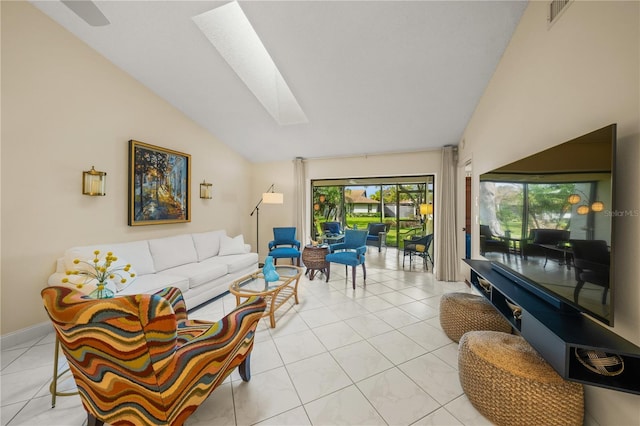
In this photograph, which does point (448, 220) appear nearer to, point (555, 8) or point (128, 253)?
point (555, 8)

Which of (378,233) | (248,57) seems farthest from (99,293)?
(378,233)

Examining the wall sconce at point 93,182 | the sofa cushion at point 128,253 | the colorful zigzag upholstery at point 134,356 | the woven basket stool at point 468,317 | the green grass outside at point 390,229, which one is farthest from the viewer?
the green grass outside at point 390,229

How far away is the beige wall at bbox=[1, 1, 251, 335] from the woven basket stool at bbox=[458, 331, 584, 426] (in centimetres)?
396

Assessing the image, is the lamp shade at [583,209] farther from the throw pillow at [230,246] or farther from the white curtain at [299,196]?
the white curtain at [299,196]

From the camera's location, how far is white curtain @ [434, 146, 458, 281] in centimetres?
425

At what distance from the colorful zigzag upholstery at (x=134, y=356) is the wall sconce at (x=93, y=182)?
230cm

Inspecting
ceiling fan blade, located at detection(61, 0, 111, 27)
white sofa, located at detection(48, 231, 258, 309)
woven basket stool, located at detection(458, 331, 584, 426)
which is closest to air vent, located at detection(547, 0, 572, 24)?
woven basket stool, located at detection(458, 331, 584, 426)

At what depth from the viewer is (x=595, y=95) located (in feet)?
4.32

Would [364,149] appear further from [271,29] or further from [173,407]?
[173,407]

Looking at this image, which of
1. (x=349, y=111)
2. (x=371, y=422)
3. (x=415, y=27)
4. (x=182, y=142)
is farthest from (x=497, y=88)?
(x=182, y=142)

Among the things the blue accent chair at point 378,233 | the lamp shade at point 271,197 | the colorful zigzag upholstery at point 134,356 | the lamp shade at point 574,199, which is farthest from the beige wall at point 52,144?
the blue accent chair at point 378,233

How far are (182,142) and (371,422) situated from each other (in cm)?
446

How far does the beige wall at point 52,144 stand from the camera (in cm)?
224

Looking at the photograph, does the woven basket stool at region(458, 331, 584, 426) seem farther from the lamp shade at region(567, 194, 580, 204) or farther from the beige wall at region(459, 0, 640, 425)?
the lamp shade at region(567, 194, 580, 204)
